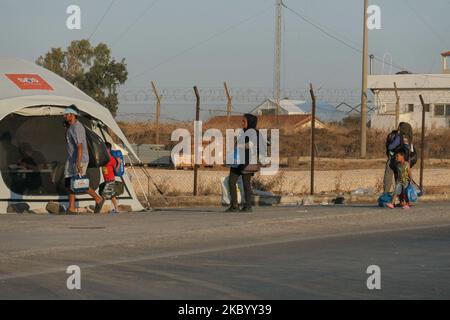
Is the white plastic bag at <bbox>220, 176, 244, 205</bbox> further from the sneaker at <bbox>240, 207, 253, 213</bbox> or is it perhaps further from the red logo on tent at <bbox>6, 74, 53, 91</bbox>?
the red logo on tent at <bbox>6, 74, 53, 91</bbox>

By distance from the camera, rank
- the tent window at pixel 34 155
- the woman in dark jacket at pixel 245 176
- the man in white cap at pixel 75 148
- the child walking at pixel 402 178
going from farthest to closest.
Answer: the child walking at pixel 402 178, the tent window at pixel 34 155, the woman in dark jacket at pixel 245 176, the man in white cap at pixel 75 148

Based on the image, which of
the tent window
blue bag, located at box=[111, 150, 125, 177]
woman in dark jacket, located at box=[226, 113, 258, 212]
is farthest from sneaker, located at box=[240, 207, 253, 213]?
the tent window

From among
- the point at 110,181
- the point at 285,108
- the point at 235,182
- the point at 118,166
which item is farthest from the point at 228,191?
the point at 285,108

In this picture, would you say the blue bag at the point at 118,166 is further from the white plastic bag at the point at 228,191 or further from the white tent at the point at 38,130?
the white plastic bag at the point at 228,191

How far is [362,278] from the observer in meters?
10.5

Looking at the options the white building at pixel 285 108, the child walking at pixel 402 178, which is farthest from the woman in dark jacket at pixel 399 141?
the white building at pixel 285 108

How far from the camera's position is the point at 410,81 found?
2520 inches

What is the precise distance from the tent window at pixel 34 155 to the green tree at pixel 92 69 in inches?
758

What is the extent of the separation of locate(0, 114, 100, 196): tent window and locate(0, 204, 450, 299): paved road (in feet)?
6.80

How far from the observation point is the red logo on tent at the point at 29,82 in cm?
1822

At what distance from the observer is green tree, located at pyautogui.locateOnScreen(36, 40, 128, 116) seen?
4481cm
